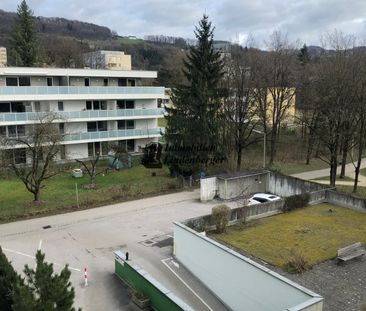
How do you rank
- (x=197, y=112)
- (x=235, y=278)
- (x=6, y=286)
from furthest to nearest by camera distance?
(x=197, y=112)
(x=235, y=278)
(x=6, y=286)

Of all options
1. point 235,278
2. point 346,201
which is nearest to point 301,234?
point 346,201

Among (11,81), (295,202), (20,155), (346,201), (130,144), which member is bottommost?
(346,201)

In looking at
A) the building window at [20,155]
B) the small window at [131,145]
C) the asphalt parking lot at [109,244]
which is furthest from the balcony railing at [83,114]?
the asphalt parking lot at [109,244]

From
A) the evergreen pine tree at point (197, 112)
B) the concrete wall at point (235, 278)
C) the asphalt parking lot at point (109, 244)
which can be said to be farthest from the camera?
the evergreen pine tree at point (197, 112)

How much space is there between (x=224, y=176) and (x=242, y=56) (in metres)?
17.5

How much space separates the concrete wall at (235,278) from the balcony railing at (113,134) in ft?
73.9

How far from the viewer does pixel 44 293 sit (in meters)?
9.36

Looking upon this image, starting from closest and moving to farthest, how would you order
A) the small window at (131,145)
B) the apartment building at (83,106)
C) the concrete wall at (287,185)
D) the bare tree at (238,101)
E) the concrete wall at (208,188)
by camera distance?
the concrete wall at (287,185)
the concrete wall at (208,188)
the apartment building at (83,106)
the bare tree at (238,101)
the small window at (131,145)

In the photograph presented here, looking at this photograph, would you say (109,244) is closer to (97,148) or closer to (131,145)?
(97,148)

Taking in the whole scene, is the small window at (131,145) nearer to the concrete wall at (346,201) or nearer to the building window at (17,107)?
the building window at (17,107)

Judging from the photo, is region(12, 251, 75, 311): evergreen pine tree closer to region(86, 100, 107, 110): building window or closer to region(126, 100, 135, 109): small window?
region(86, 100, 107, 110): building window

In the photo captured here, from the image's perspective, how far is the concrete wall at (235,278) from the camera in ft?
41.1

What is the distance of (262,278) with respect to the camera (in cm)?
1352

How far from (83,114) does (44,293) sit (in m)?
30.9
